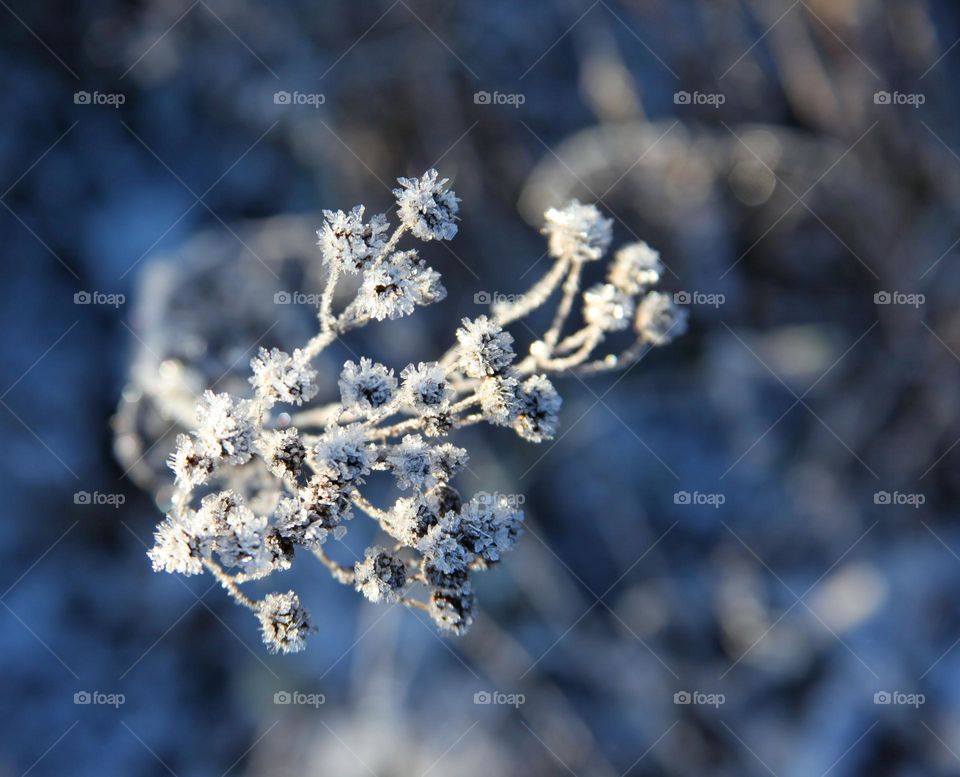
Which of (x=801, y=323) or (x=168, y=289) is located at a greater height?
(x=801, y=323)

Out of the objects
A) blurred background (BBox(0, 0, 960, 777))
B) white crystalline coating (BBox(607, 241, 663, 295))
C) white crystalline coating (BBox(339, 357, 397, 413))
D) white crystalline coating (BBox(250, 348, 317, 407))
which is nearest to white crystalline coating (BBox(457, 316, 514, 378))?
white crystalline coating (BBox(339, 357, 397, 413))

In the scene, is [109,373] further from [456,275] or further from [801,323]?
[801,323]

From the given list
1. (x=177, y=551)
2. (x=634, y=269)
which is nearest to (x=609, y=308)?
(x=634, y=269)

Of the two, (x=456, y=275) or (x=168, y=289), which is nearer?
(x=168, y=289)

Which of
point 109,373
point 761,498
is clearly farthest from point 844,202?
point 109,373

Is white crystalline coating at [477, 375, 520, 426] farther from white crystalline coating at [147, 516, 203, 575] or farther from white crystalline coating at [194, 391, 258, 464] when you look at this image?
white crystalline coating at [147, 516, 203, 575]

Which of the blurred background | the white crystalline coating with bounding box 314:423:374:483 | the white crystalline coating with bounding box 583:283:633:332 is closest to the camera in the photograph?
the white crystalline coating with bounding box 314:423:374:483
